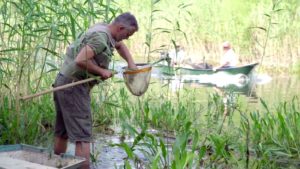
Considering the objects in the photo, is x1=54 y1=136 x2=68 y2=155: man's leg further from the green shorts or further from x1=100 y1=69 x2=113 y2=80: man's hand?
x1=100 y1=69 x2=113 y2=80: man's hand

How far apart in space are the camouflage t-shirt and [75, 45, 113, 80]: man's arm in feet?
0.15

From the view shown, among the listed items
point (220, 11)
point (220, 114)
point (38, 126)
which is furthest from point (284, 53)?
point (38, 126)

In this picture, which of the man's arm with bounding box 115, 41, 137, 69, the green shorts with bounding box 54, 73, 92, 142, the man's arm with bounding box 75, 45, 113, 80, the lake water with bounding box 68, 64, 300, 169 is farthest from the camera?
the lake water with bounding box 68, 64, 300, 169

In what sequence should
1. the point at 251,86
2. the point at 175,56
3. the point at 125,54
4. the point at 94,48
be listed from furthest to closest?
the point at 251,86, the point at 175,56, the point at 125,54, the point at 94,48

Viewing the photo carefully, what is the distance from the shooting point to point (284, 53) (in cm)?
1526

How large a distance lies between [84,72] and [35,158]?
2.54 feet

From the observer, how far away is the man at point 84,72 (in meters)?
3.90

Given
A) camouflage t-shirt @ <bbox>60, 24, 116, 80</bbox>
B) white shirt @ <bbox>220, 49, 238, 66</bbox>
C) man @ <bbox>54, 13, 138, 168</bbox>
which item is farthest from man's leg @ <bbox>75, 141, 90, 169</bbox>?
white shirt @ <bbox>220, 49, 238, 66</bbox>

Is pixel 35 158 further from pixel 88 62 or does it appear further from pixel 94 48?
pixel 94 48

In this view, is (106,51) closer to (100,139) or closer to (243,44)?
(100,139)

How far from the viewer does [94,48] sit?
3.86m

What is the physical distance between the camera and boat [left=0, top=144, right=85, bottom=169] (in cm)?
358

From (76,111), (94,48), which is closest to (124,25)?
(94,48)

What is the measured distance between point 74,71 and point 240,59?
13438mm
